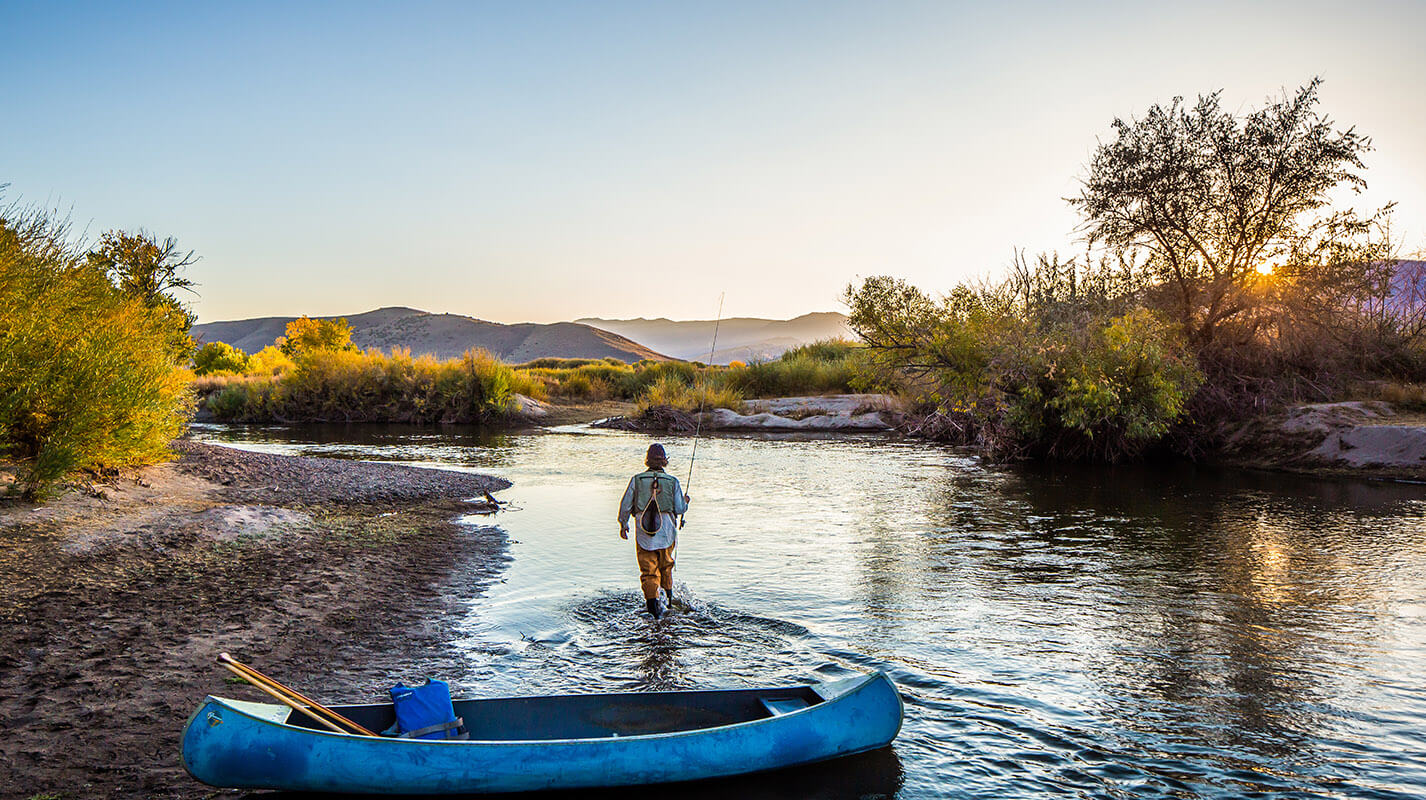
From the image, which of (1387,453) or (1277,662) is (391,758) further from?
(1387,453)

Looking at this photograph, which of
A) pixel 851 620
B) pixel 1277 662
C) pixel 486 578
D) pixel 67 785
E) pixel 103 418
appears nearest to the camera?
pixel 67 785

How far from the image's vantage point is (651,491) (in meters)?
7.96

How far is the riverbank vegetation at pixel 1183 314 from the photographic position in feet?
64.8

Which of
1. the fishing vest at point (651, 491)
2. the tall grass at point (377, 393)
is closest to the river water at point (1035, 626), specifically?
the fishing vest at point (651, 491)

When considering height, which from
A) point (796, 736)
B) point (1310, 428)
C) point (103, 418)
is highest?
point (1310, 428)

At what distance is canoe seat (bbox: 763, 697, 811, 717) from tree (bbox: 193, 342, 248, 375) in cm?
4882

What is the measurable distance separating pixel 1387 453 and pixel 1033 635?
589 inches

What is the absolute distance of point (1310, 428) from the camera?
773 inches

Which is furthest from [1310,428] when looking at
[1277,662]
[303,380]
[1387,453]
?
[303,380]

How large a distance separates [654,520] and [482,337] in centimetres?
16152

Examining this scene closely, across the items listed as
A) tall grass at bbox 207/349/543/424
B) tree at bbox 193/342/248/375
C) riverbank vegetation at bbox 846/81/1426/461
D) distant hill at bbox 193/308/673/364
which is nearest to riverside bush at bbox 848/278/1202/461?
riverbank vegetation at bbox 846/81/1426/461

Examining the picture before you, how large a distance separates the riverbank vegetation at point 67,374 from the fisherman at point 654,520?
22.9 ft

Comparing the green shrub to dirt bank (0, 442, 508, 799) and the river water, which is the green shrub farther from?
dirt bank (0, 442, 508, 799)

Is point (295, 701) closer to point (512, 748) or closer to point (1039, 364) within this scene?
point (512, 748)
